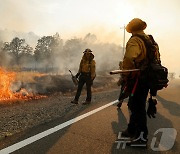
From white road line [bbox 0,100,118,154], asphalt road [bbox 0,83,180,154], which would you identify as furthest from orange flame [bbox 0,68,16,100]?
white road line [bbox 0,100,118,154]

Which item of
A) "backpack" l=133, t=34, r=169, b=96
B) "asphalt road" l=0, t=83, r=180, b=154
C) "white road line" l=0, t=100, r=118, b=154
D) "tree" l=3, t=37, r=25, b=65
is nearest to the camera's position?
"white road line" l=0, t=100, r=118, b=154

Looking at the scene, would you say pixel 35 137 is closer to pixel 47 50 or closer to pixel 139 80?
pixel 139 80

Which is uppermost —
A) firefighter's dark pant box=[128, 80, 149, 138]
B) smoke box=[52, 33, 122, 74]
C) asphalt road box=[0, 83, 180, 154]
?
smoke box=[52, 33, 122, 74]

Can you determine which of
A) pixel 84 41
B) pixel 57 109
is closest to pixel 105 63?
pixel 84 41

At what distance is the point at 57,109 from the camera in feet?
25.6

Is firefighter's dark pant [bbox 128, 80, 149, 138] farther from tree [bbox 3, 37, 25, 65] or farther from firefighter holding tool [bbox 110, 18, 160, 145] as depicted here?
tree [bbox 3, 37, 25, 65]

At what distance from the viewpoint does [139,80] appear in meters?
4.69

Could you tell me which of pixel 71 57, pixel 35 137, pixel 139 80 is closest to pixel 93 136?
pixel 35 137

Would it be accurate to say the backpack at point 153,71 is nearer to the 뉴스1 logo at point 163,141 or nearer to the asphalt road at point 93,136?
the 뉴스1 logo at point 163,141

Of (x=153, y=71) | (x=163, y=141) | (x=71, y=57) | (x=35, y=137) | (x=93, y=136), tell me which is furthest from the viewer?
(x=71, y=57)

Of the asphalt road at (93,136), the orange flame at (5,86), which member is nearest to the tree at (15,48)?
the orange flame at (5,86)

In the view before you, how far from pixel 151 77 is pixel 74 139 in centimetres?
171

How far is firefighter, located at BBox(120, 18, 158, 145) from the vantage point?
460 centimetres

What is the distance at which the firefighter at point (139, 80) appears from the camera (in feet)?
15.1
